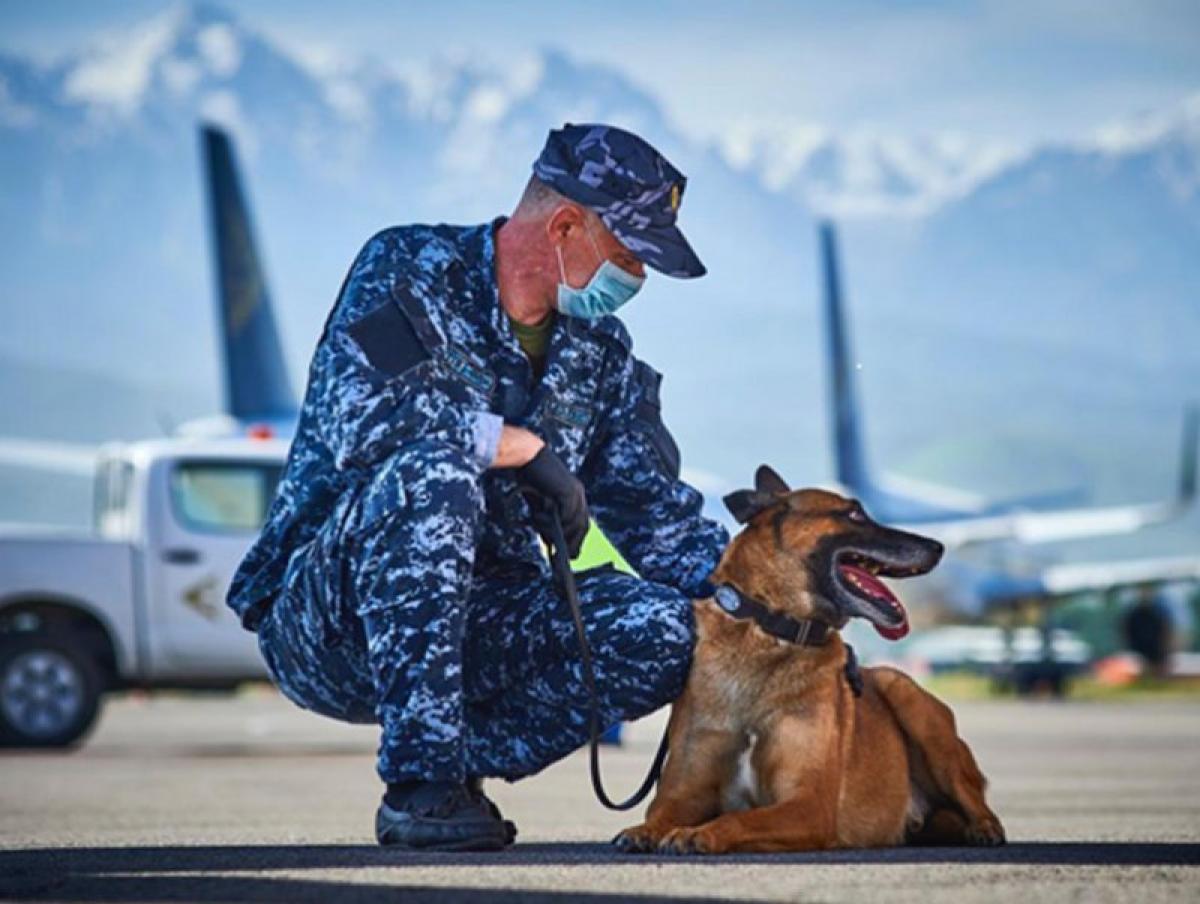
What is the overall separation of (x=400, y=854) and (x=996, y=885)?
1.30m

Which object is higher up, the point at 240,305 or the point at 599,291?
Result: the point at 240,305

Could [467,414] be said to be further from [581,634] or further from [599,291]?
[581,634]

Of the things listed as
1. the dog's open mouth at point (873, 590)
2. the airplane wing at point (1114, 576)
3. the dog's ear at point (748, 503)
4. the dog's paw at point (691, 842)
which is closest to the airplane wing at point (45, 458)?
the airplane wing at point (1114, 576)

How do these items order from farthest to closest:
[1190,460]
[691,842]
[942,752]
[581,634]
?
1. [1190,460]
2. [942,752]
3. [581,634]
4. [691,842]

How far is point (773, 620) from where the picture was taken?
6031 mm

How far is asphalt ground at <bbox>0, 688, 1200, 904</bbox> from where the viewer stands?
4.86 meters

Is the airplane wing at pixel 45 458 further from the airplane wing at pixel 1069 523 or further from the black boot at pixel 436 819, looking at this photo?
the black boot at pixel 436 819

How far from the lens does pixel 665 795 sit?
5.96 metres

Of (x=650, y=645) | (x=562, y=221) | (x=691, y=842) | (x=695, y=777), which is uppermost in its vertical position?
(x=562, y=221)

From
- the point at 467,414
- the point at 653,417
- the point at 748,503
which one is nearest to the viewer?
the point at 467,414

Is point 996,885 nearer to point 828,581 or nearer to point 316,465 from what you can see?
point 828,581

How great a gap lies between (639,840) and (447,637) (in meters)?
0.60

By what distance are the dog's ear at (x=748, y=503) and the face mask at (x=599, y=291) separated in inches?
20.1

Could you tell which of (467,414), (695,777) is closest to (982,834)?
(695,777)
